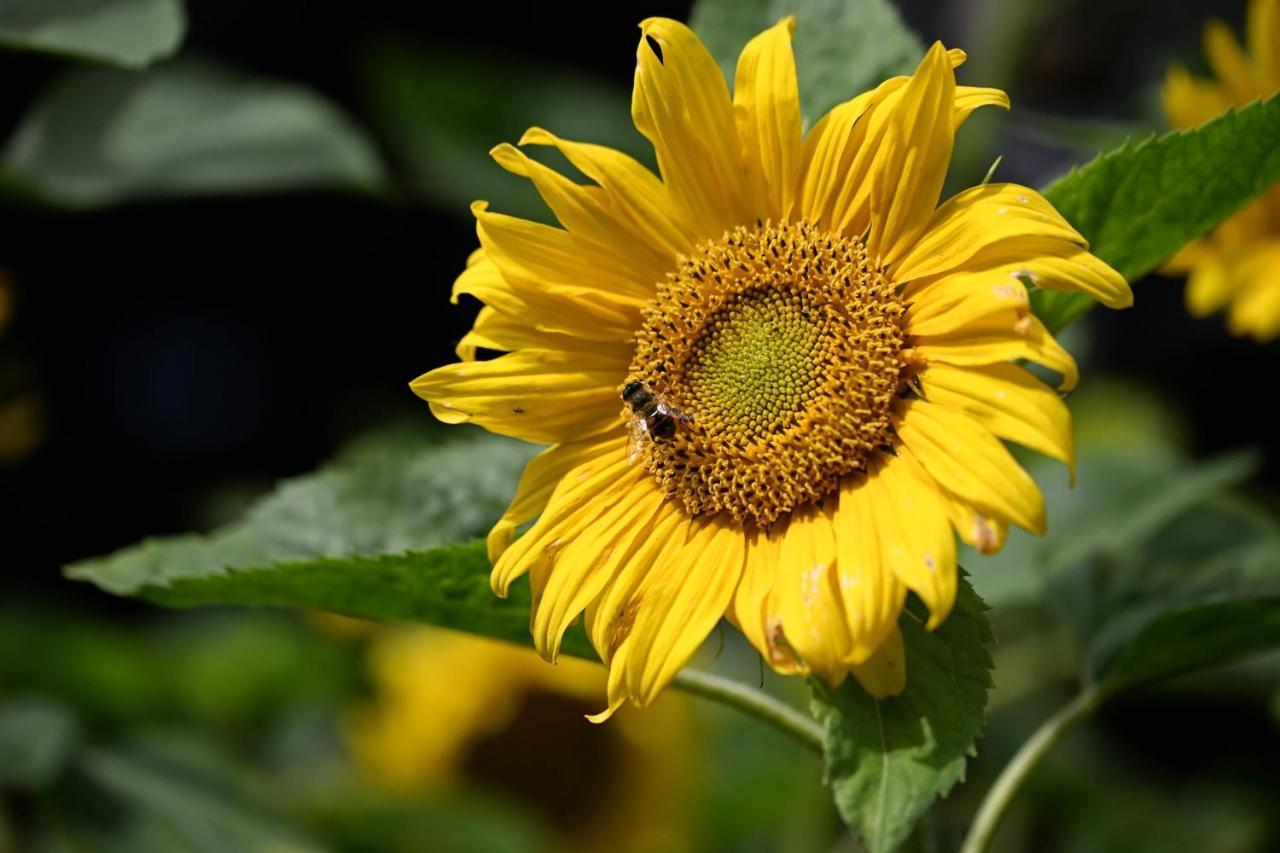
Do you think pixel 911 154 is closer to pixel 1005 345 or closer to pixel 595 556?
pixel 1005 345

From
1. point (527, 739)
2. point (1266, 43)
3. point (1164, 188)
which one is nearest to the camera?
point (1164, 188)

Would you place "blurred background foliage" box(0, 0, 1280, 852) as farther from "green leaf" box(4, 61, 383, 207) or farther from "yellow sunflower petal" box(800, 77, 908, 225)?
"yellow sunflower petal" box(800, 77, 908, 225)

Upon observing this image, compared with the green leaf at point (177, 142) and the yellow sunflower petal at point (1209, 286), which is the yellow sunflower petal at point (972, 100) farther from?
the green leaf at point (177, 142)

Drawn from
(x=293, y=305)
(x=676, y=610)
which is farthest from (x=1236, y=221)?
(x=293, y=305)

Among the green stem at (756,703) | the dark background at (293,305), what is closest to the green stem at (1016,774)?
the green stem at (756,703)

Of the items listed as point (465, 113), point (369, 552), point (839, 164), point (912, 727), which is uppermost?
point (839, 164)

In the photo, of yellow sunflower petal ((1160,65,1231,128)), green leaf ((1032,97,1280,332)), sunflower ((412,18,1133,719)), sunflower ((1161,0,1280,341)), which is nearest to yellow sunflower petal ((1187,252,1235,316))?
sunflower ((1161,0,1280,341))
